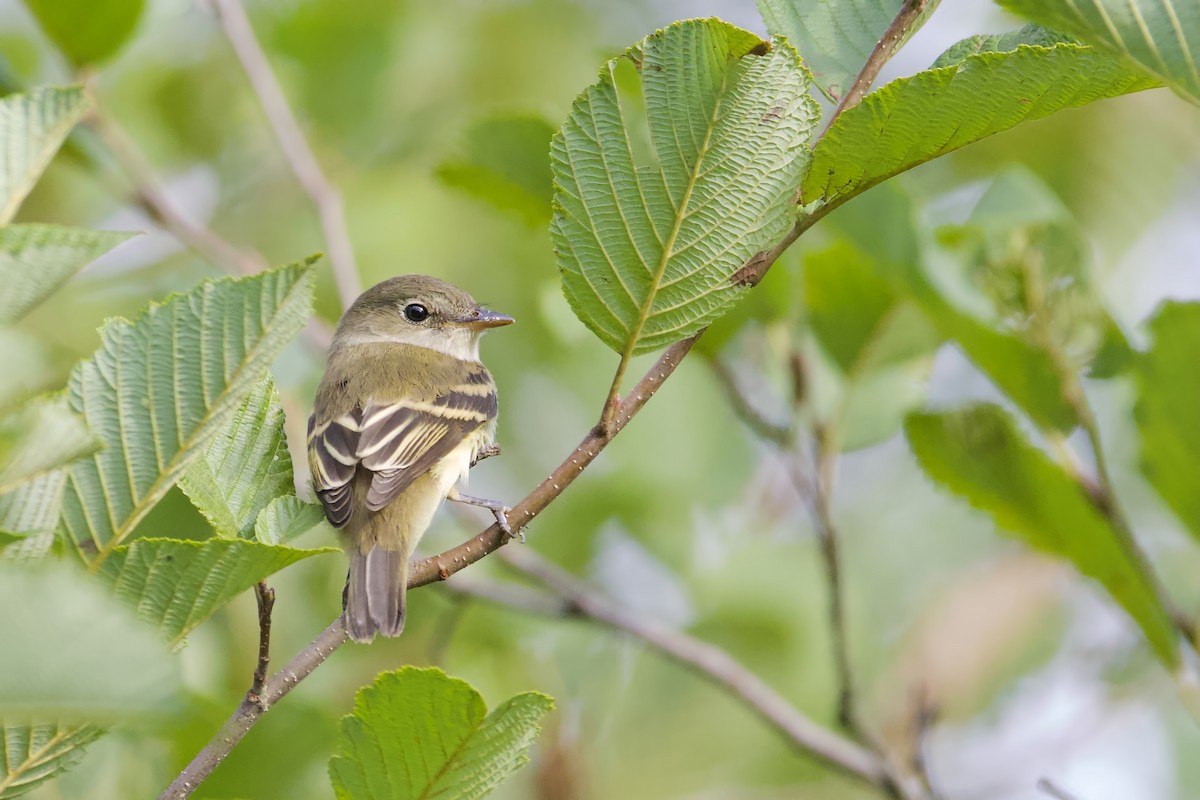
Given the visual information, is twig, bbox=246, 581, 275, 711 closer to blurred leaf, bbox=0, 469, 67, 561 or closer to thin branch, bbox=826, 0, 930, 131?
blurred leaf, bbox=0, 469, 67, 561

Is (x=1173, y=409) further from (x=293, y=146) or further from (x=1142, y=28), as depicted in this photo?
(x=293, y=146)

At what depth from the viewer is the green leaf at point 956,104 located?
5.16 feet

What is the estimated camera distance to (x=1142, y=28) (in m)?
1.41

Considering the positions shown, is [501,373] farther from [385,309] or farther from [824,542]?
[824,542]

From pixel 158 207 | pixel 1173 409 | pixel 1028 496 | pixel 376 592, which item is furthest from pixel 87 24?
pixel 1173 409

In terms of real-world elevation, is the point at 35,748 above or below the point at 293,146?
below

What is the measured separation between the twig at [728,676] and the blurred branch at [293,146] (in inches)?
32.3

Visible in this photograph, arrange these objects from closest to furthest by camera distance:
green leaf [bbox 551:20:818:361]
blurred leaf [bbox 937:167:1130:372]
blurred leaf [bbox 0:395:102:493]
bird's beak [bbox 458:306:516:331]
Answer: blurred leaf [bbox 0:395:102:493], green leaf [bbox 551:20:818:361], blurred leaf [bbox 937:167:1130:372], bird's beak [bbox 458:306:516:331]

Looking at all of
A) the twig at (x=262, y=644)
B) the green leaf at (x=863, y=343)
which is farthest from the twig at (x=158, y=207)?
the twig at (x=262, y=644)

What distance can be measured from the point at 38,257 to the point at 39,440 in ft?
0.57

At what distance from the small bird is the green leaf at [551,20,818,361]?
1.86 ft

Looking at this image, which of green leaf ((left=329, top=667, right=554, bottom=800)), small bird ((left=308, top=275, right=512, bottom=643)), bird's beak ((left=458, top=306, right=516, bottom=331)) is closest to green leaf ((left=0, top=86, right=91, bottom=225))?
green leaf ((left=329, top=667, right=554, bottom=800))

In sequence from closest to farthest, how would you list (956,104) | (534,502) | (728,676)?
(956,104) → (534,502) → (728,676)

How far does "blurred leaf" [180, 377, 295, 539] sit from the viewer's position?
5.58ft
